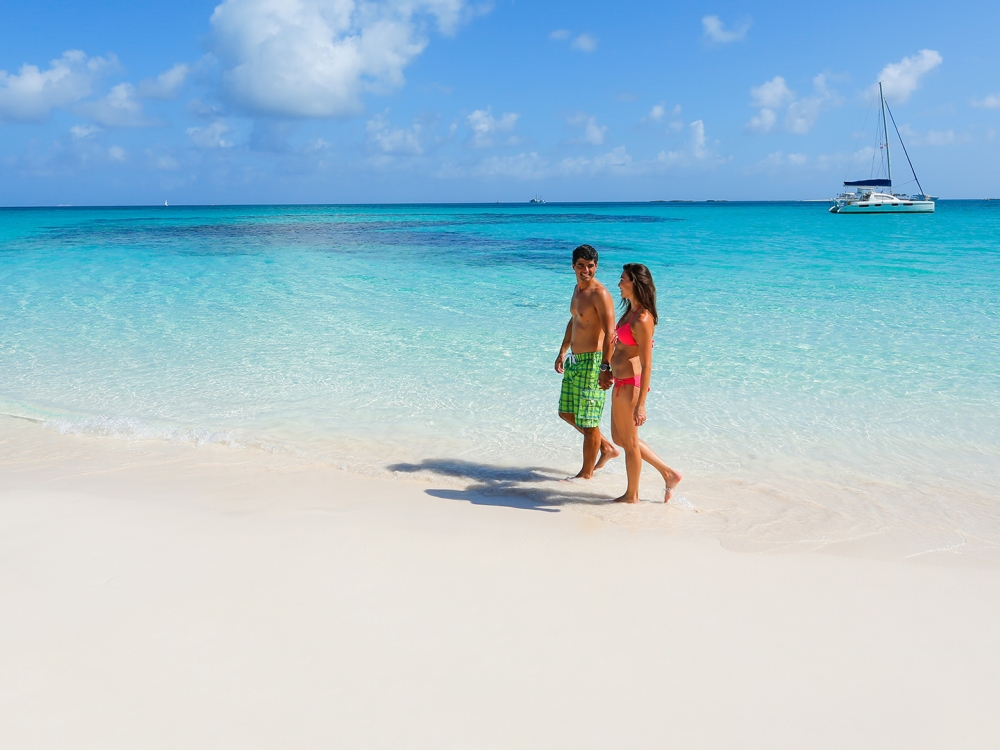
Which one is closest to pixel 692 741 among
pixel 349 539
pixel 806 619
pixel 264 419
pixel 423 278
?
pixel 806 619

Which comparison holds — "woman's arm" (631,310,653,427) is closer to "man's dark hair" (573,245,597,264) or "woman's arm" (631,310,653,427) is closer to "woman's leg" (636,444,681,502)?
"woman's leg" (636,444,681,502)

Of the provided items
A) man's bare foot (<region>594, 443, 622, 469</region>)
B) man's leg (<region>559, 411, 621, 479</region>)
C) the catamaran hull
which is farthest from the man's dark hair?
the catamaran hull

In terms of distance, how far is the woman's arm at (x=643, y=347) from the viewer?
398cm

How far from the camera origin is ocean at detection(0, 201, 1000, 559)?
4.69 meters

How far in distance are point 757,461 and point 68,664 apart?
4.53 metres

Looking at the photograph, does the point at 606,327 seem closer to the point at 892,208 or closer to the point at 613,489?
the point at 613,489

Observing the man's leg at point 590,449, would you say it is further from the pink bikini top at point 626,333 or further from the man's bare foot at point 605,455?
the pink bikini top at point 626,333

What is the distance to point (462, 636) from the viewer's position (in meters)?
2.68

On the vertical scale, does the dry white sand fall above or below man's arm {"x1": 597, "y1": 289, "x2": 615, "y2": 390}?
below

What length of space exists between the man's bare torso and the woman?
0.29 metres

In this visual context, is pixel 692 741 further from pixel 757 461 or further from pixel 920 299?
pixel 920 299

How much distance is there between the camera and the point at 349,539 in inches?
139

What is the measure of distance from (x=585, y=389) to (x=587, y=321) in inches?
18.3

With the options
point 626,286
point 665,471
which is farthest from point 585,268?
point 665,471
